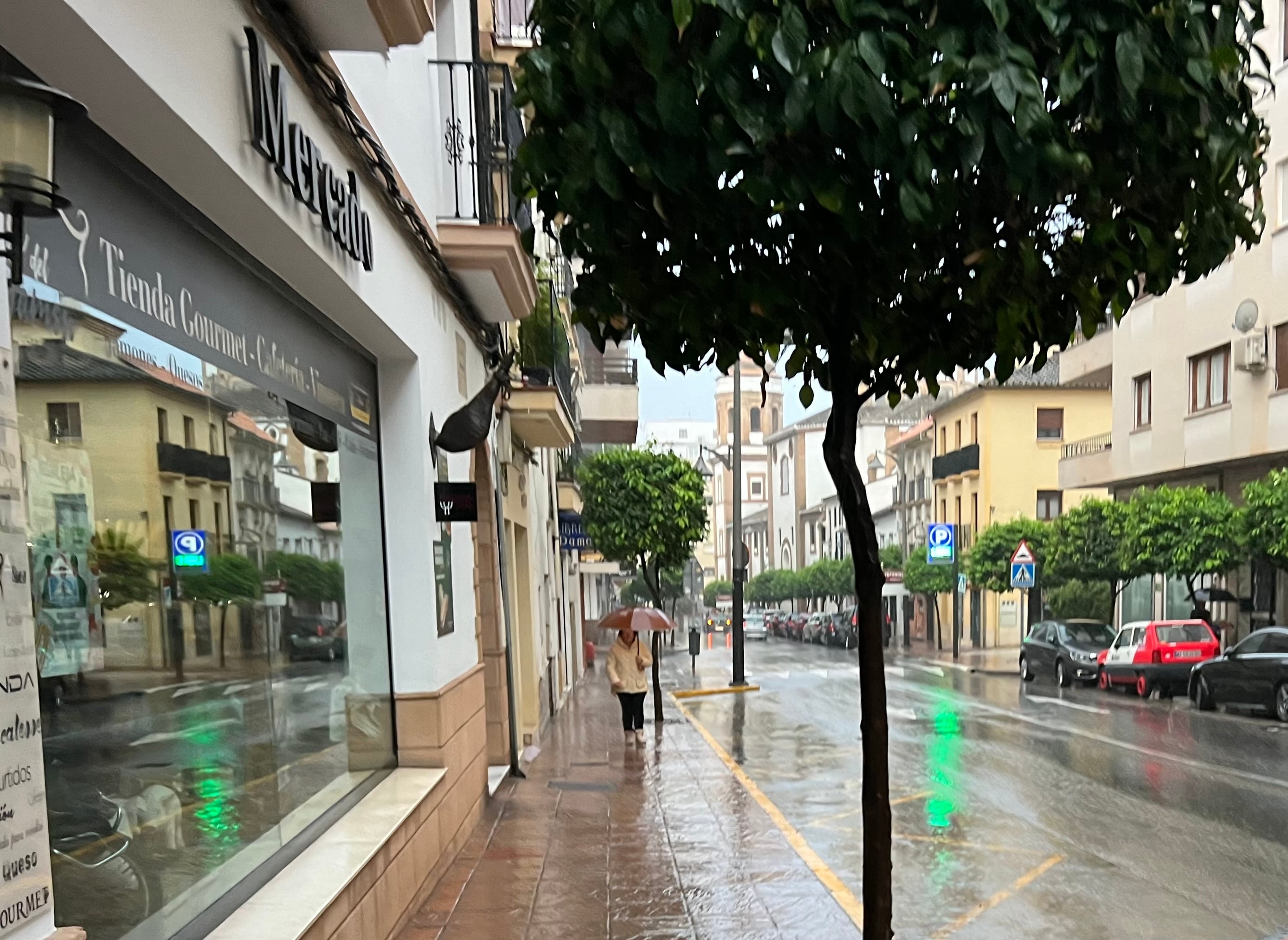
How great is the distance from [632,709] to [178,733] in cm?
1121

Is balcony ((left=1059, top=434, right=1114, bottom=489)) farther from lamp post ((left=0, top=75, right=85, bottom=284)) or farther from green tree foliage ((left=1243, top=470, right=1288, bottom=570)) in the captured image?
lamp post ((left=0, top=75, right=85, bottom=284))

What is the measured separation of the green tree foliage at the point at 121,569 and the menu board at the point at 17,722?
90 centimetres

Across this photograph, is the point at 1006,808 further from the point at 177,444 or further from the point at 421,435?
the point at 177,444

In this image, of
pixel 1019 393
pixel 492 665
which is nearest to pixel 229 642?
pixel 492 665

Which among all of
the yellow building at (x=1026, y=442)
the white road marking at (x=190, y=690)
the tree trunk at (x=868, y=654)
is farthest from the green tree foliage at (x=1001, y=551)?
the tree trunk at (x=868, y=654)

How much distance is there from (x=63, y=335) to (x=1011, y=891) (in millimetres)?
6426

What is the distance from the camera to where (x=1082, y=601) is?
38688 millimetres

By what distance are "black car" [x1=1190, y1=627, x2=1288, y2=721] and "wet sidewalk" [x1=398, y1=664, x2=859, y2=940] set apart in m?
9.39

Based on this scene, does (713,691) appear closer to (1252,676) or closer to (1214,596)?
(1252,676)

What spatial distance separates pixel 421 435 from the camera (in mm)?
8086

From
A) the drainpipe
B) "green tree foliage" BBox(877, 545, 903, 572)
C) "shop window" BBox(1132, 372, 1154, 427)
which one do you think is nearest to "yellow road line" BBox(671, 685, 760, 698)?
the drainpipe

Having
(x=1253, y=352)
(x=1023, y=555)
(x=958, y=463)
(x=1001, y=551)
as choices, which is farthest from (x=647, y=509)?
(x=958, y=463)

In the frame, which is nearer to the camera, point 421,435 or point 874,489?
point 421,435

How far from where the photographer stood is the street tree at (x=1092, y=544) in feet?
90.4
